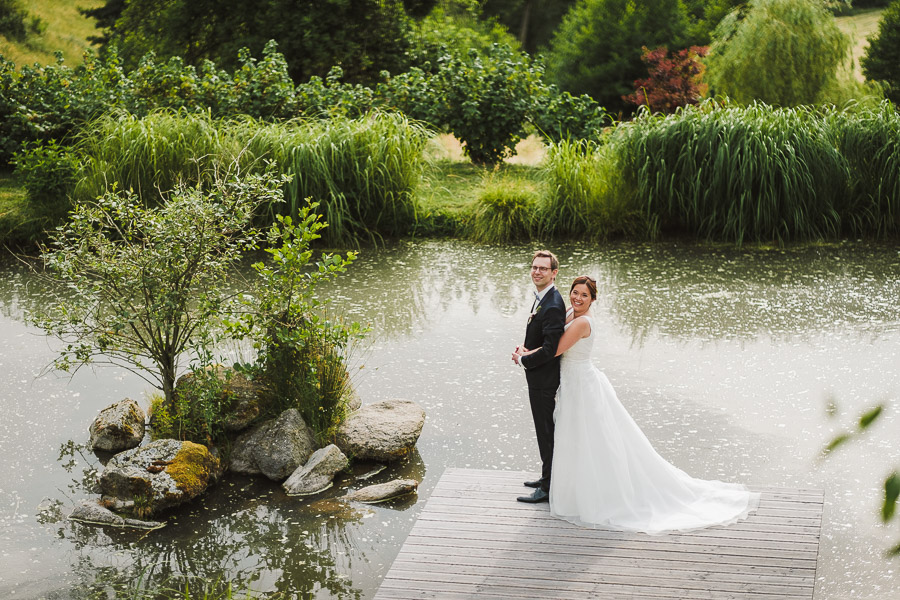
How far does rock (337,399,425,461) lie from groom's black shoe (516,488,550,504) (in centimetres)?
113

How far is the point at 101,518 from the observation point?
520cm

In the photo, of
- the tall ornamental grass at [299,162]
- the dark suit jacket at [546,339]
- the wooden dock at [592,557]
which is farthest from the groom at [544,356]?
the tall ornamental grass at [299,162]

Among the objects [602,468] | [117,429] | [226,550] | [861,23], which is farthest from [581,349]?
[861,23]

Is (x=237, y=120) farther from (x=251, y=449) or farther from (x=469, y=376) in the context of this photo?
(x=251, y=449)

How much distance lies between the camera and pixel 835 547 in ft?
15.4

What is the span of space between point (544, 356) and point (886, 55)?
17.2 meters

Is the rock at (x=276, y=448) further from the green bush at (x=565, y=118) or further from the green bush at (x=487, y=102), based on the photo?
the green bush at (x=565, y=118)

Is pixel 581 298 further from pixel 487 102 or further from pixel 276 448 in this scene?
pixel 487 102

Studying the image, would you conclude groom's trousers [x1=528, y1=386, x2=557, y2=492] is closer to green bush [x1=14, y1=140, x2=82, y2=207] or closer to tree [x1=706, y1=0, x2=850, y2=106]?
green bush [x1=14, y1=140, x2=82, y2=207]

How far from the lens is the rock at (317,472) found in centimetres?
551

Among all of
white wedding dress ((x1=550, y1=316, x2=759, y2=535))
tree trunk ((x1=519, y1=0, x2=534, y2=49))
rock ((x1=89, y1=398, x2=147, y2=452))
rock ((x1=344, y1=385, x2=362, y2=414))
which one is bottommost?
rock ((x1=89, y1=398, x2=147, y2=452))

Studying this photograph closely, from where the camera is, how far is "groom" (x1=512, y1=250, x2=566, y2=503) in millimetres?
4797

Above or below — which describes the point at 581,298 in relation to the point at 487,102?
below

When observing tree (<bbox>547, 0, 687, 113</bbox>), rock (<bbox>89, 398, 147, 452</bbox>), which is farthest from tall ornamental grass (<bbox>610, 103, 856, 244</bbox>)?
tree (<bbox>547, 0, 687, 113</bbox>)
